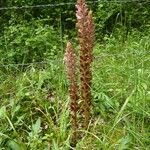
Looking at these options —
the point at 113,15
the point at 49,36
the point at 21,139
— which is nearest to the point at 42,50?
the point at 49,36

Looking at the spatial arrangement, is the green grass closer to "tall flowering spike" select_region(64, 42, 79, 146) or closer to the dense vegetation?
the dense vegetation

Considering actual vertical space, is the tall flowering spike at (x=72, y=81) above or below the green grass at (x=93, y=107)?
above

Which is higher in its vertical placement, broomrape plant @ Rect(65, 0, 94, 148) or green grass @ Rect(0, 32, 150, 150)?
broomrape plant @ Rect(65, 0, 94, 148)

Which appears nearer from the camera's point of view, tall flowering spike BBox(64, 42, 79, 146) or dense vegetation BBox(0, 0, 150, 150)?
tall flowering spike BBox(64, 42, 79, 146)

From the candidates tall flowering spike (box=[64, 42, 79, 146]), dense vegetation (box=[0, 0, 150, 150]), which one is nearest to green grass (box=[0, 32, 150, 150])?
dense vegetation (box=[0, 0, 150, 150])

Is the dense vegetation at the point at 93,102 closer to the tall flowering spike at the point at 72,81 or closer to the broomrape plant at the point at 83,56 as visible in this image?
the tall flowering spike at the point at 72,81

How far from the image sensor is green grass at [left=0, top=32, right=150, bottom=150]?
3277 mm

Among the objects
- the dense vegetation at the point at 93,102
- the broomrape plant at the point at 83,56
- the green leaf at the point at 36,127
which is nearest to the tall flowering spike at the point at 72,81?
the broomrape plant at the point at 83,56

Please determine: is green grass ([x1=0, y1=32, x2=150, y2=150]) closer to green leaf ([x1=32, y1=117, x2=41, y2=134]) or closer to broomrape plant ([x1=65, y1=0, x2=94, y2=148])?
green leaf ([x1=32, y1=117, x2=41, y2=134])

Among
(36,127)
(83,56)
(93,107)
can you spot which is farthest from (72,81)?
(93,107)

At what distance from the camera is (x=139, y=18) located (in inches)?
301

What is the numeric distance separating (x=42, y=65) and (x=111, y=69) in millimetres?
893

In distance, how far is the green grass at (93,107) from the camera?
328cm

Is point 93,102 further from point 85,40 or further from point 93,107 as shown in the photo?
point 85,40
